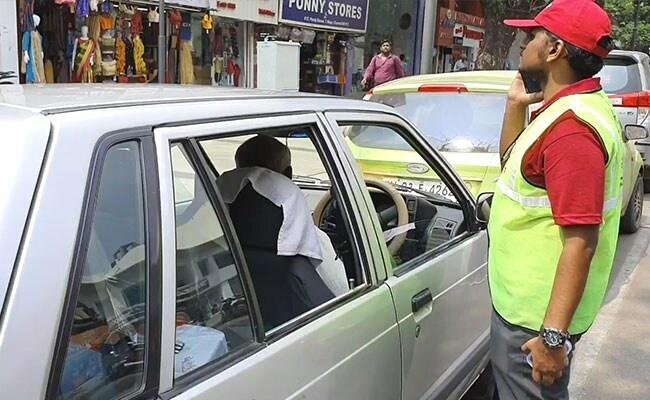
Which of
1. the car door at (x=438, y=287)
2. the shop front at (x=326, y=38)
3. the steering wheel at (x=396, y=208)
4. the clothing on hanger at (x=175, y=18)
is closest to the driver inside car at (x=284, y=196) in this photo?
the car door at (x=438, y=287)

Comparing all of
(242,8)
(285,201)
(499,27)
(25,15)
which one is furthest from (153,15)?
(499,27)

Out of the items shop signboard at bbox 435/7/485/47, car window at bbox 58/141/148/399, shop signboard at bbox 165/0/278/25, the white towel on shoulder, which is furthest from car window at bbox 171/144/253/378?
shop signboard at bbox 435/7/485/47

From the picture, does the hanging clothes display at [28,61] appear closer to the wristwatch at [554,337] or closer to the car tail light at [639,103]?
the car tail light at [639,103]

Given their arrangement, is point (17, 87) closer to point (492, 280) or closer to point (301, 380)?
point (301, 380)

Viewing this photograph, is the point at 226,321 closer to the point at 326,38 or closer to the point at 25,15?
the point at 25,15

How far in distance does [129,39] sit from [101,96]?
973 cm

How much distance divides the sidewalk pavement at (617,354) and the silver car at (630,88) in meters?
3.94

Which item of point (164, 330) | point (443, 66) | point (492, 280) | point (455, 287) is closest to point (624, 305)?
point (455, 287)

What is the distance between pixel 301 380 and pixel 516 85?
1597mm

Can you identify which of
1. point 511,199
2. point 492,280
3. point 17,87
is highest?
point 17,87

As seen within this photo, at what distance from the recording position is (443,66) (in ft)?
76.8

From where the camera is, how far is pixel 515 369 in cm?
228

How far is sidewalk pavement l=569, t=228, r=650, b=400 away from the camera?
12.9ft

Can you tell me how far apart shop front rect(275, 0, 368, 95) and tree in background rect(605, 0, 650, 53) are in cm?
1832
